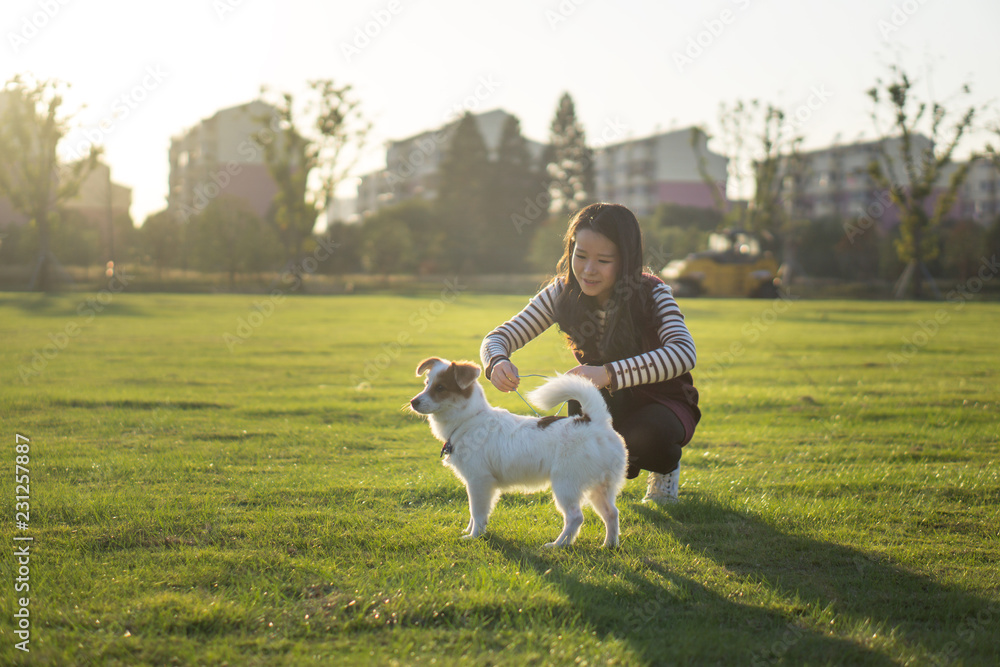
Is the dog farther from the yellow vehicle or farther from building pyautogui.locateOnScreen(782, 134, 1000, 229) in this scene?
building pyautogui.locateOnScreen(782, 134, 1000, 229)

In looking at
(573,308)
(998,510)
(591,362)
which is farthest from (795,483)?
(573,308)

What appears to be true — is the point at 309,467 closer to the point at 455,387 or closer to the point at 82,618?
the point at 455,387

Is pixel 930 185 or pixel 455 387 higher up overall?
pixel 930 185

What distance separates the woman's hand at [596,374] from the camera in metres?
3.75

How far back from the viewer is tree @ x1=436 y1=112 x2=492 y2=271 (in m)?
54.8

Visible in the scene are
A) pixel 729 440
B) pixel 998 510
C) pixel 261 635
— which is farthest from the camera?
pixel 729 440

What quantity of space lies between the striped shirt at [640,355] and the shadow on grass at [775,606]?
864 millimetres

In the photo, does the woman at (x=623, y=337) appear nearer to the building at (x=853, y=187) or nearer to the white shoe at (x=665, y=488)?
the white shoe at (x=665, y=488)

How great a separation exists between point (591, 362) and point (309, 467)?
214cm

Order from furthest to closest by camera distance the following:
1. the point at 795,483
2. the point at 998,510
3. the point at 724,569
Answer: the point at 795,483 → the point at 998,510 → the point at 724,569

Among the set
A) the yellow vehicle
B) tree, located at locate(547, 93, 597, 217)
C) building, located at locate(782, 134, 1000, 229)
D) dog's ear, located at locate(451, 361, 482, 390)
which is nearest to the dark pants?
dog's ear, located at locate(451, 361, 482, 390)

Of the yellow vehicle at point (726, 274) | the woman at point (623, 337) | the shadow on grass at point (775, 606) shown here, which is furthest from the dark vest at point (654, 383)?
the yellow vehicle at point (726, 274)

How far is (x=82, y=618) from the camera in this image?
2760mm

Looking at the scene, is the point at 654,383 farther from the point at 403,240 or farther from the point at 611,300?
the point at 403,240
